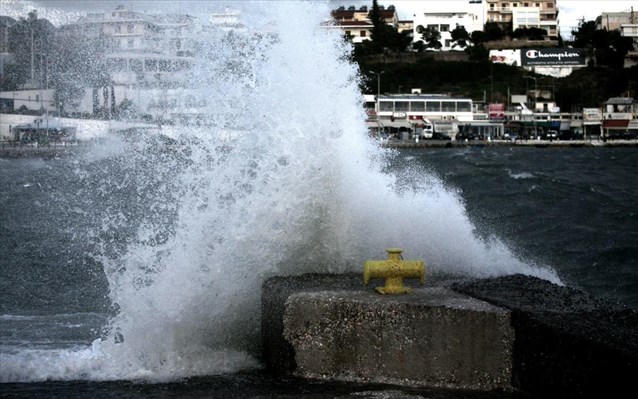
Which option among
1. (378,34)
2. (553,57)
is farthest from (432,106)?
(553,57)

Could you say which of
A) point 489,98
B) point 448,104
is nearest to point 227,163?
point 448,104

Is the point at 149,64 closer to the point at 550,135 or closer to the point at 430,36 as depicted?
the point at 550,135

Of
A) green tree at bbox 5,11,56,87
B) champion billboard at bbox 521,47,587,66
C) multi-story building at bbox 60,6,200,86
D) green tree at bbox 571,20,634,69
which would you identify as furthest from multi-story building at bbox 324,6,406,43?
multi-story building at bbox 60,6,200,86

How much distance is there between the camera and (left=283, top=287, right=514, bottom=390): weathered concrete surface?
523 cm

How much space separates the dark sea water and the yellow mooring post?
755 mm

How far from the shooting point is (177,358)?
6.19 meters

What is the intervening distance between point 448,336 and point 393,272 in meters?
0.69

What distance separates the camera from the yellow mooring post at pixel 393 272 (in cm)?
578

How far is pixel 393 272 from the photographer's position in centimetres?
579

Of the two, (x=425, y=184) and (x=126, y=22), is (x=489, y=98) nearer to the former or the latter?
(x=126, y=22)

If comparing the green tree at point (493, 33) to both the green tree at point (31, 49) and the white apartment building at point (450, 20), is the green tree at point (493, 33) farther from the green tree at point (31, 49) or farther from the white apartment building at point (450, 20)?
the green tree at point (31, 49)

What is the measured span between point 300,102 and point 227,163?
3.01 feet

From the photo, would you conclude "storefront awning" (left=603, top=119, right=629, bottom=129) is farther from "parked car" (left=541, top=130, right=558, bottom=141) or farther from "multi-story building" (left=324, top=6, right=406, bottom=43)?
"multi-story building" (left=324, top=6, right=406, bottom=43)

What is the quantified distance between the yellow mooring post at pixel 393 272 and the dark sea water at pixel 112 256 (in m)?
0.75
